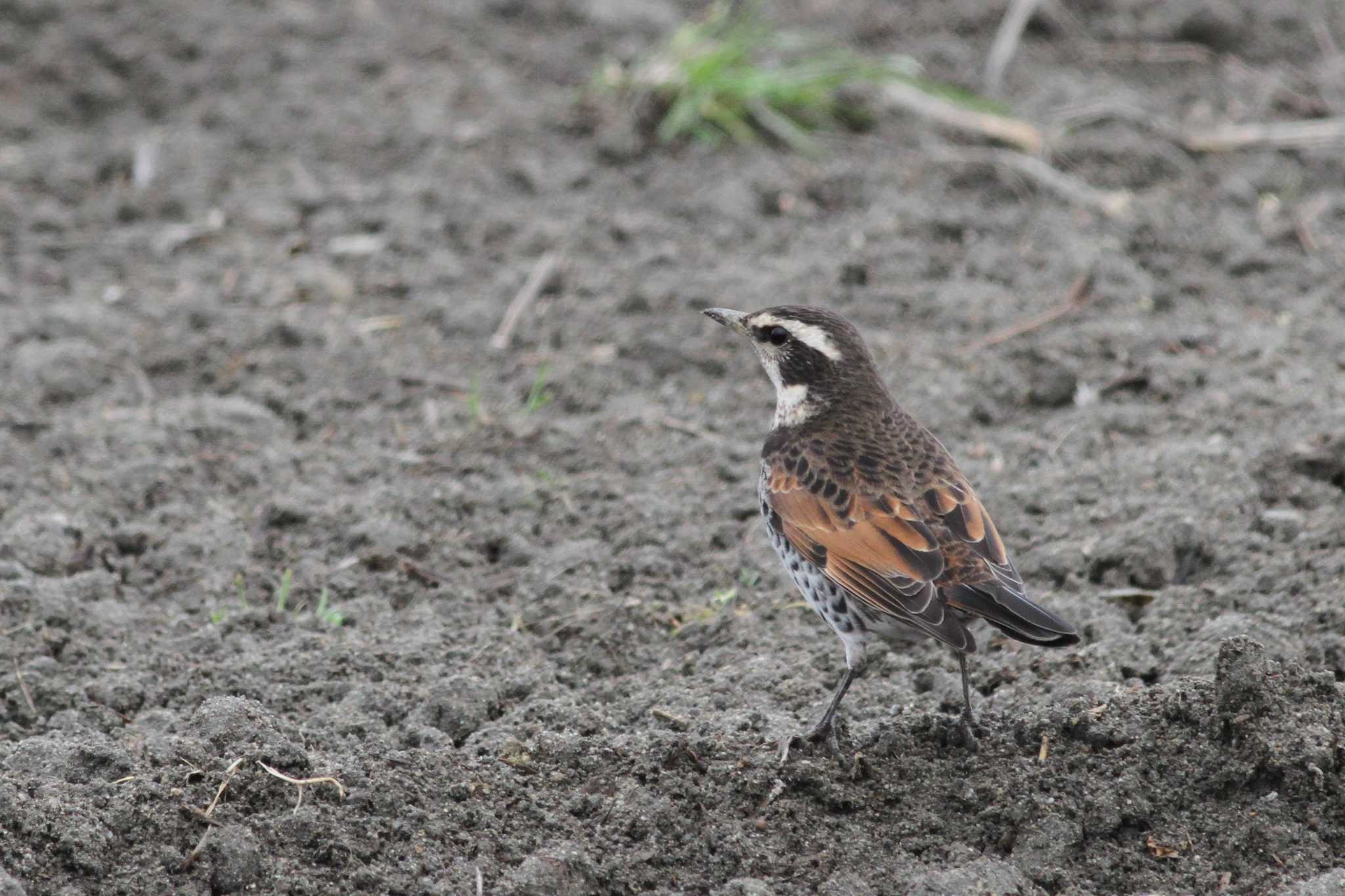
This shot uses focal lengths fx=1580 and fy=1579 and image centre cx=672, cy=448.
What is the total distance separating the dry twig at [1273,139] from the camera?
9430 millimetres

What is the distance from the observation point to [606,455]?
6.91 m

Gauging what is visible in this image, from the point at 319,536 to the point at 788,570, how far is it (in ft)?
6.63

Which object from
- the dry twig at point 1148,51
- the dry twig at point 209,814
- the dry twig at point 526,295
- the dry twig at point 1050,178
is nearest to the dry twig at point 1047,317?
the dry twig at point 1050,178

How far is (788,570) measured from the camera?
17.6ft

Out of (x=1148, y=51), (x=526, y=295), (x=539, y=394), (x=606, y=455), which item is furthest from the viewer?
(x=1148, y=51)

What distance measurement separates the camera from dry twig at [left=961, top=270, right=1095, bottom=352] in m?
7.61

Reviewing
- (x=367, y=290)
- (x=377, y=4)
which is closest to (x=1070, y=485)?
(x=367, y=290)

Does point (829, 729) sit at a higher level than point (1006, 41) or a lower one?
lower

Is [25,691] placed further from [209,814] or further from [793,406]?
[793,406]

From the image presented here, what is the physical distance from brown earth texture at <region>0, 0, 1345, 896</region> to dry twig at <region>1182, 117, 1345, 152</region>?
8 centimetres

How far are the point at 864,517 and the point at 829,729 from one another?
0.70 metres

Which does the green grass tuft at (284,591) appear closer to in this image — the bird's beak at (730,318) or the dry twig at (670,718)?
the dry twig at (670,718)

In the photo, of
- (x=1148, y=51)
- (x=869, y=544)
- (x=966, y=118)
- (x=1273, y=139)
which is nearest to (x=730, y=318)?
(x=869, y=544)

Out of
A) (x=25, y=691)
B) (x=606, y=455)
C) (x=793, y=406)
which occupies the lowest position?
(x=25, y=691)
